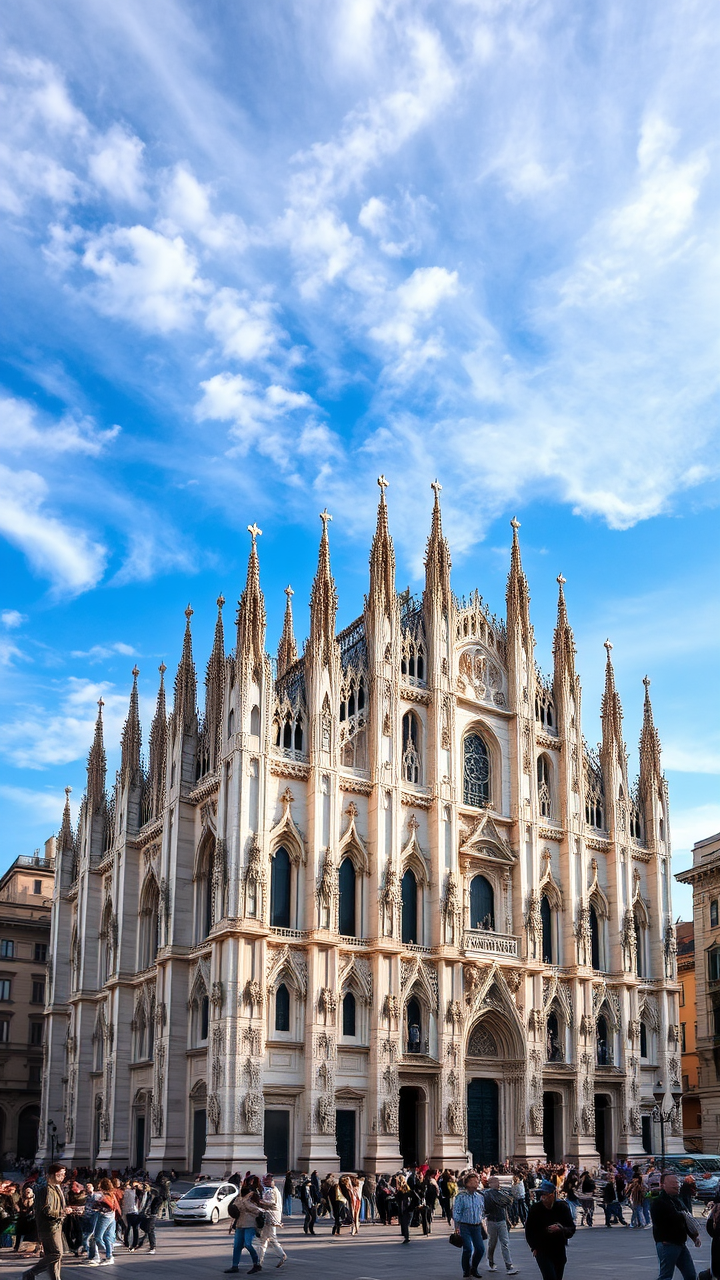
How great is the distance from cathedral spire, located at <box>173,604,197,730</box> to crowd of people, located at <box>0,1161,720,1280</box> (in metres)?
18.9

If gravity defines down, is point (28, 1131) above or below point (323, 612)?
below

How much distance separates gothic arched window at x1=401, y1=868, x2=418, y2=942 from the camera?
51.4 m

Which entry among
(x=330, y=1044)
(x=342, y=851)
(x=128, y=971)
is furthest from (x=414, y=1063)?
(x=128, y=971)

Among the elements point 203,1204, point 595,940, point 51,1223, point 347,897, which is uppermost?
point 347,897

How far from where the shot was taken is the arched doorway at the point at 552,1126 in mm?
53906

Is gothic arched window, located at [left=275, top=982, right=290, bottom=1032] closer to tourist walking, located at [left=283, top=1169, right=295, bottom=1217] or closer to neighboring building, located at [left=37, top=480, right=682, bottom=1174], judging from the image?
neighboring building, located at [left=37, top=480, right=682, bottom=1174]

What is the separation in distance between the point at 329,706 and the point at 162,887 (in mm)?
10928

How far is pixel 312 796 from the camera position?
4959 cm

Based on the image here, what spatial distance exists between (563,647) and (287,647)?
16188 mm

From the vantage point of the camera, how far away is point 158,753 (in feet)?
201

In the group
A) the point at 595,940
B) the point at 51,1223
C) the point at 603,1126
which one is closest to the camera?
the point at 51,1223

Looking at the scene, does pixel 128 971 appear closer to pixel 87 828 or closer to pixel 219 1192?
pixel 87 828

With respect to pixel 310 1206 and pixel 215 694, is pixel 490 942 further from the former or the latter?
pixel 310 1206

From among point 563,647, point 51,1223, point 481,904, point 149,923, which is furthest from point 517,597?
point 51,1223
